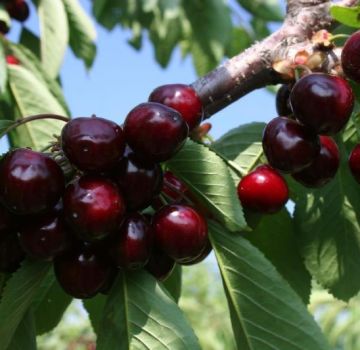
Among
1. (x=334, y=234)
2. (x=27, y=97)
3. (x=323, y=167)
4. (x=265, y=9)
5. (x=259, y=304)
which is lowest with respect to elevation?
(x=265, y=9)

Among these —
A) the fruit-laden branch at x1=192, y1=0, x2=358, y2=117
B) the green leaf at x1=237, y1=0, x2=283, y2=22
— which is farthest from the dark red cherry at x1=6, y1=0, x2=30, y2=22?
the fruit-laden branch at x1=192, y1=0, x2=358, y2=117

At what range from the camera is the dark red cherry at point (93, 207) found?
113 centimetres

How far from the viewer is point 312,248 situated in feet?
4.93

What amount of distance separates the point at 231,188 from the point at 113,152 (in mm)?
232

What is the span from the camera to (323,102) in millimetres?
1220

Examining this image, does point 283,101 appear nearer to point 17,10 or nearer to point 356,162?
point 356,162

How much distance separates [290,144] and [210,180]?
6.5 inches

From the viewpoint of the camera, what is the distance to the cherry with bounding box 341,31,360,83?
123 cm

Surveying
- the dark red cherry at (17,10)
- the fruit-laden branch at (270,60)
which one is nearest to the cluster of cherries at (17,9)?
the dark red cherry at (17,10)

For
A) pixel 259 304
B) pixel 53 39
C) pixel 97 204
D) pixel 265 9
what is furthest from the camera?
pixel 265 9

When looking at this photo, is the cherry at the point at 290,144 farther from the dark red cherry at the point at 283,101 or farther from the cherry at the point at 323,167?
the dark red cherry at the point at 283,101

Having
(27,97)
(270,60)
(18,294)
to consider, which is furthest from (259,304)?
(27,97)

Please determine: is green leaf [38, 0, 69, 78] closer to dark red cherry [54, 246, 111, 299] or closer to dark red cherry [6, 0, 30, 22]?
dark red cherry [6, 0, 30, 22]

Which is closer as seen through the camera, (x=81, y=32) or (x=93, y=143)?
(x=93, y=143)
